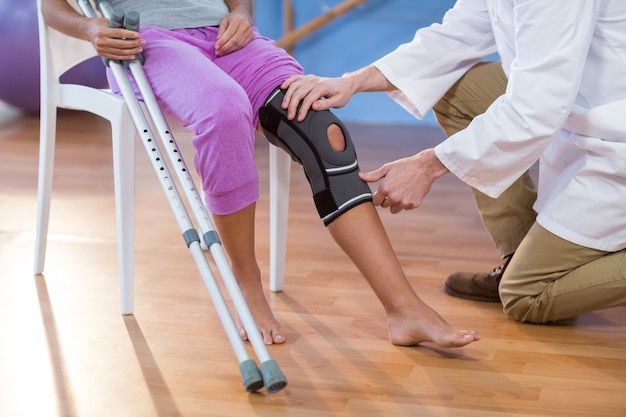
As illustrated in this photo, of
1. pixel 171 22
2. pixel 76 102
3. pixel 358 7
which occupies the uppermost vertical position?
pixel 171 22

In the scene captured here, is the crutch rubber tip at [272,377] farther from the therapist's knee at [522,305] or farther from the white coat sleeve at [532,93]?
the therapist's knee at [522,305]

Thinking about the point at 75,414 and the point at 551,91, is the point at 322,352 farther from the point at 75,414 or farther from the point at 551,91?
the point at 551,91

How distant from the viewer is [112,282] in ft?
7.09

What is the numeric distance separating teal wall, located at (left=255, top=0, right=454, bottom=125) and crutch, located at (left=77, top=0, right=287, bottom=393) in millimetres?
2829

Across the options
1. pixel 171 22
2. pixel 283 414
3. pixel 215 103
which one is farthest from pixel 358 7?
pixel 283 414

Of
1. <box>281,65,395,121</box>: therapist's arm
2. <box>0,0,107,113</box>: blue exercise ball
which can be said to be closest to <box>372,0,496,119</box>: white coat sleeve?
<box>281,65,395,121</box>: therapist's arm

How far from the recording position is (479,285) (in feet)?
6.84

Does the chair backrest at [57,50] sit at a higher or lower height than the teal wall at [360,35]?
higher

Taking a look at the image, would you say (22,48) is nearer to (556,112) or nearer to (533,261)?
(533,261)

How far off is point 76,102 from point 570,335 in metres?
1.17

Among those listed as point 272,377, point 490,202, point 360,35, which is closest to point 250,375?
point 272,377

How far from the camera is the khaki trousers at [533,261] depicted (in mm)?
1836

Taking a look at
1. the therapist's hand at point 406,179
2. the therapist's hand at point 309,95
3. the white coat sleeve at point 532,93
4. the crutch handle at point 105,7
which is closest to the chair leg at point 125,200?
the crutch handle at point 105,7

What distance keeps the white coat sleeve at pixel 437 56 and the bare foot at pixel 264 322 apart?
546 mm
